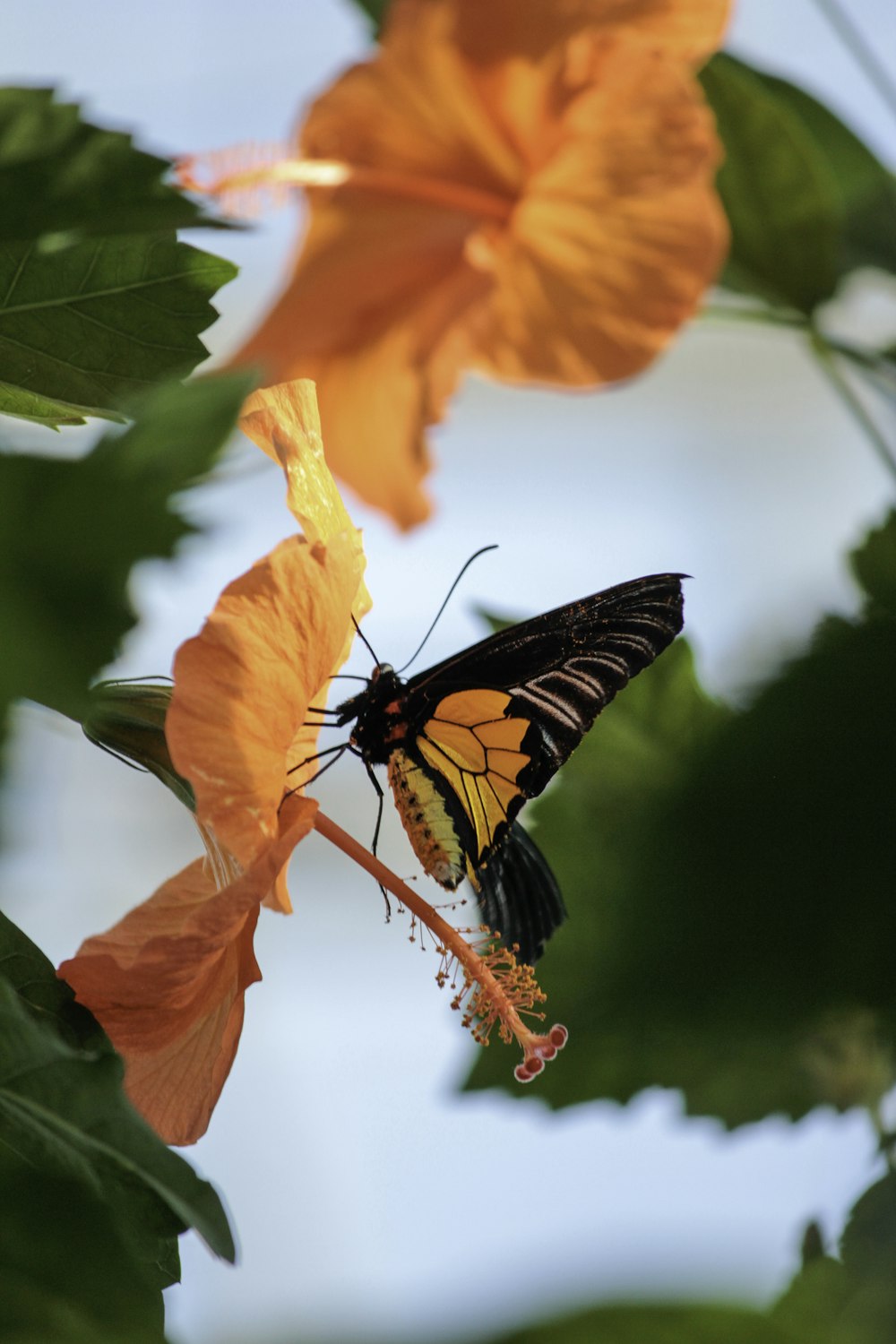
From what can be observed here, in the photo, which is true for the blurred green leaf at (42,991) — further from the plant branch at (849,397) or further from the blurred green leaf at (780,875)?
the plant branch at (849,397)

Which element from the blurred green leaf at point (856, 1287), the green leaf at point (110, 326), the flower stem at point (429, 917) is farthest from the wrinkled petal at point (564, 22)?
the blurred green leaf at point (856, 1287)

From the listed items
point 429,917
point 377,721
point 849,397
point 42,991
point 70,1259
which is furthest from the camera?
point 849,397

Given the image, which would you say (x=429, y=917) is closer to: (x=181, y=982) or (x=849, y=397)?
(x=181, y=982)

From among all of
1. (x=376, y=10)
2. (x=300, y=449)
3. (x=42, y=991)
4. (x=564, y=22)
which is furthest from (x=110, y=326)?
(x=376, y=10)

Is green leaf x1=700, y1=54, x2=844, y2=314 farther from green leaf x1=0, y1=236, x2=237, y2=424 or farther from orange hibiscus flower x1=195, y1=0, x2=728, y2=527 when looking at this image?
green leaf x1=0, y1=236, x2=237, y2=424

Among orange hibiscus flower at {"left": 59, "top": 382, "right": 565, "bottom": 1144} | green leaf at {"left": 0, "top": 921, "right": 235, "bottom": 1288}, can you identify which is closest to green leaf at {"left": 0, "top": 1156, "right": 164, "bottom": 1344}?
green leaf at {"left": 0, "top": 921, "right": 235, "bottom": 1288}
